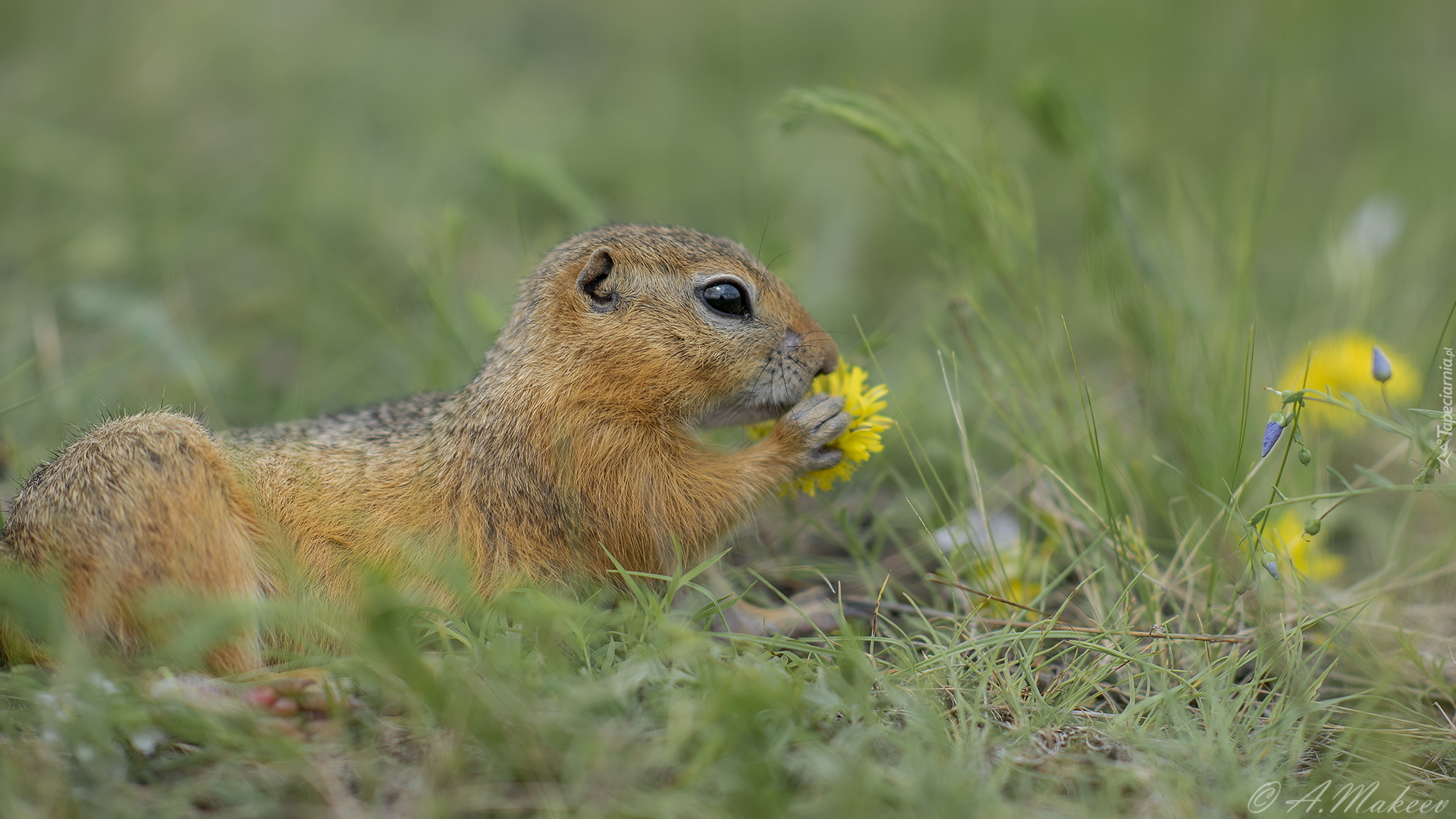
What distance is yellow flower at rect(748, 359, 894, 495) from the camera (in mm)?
3623

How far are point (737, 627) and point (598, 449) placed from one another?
0.99m

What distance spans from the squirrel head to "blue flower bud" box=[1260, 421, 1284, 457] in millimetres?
1557

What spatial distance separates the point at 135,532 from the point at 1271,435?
371 centimetres

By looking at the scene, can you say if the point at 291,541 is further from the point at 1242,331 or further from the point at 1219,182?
the point at 1219,182

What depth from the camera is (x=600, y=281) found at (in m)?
3.90

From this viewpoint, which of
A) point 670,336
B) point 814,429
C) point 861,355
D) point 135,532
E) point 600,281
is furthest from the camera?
point 861,355

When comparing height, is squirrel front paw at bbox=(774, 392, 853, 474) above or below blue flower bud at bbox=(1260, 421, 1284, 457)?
above

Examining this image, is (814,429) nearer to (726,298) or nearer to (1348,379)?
(726,298)

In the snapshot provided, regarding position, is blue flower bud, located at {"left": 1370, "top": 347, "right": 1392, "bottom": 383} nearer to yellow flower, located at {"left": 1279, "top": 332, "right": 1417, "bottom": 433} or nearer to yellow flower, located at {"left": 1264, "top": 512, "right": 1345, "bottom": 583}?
yellow flower, located at {"left": 1264, "top": 512, "right": 1345, "bottom": 583}

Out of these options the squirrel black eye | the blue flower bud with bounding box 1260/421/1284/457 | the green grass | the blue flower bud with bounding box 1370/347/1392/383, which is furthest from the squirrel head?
the blue flower bud with bounding box 1370/347/1392/383

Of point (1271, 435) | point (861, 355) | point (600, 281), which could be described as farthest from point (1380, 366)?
point (600, 281)

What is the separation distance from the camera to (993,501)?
456 cm

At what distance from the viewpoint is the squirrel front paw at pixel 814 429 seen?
3578 mm

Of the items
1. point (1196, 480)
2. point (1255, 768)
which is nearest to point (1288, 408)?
point (1196, 480)
